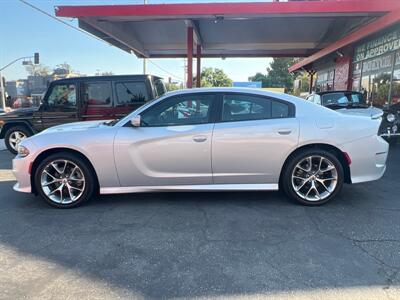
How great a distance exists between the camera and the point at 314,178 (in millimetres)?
4488

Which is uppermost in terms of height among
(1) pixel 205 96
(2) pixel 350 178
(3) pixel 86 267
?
(1) pixel 205 96

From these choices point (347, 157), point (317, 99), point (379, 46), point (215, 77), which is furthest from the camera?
point (215, 77)

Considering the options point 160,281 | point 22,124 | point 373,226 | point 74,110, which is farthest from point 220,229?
point 22,124

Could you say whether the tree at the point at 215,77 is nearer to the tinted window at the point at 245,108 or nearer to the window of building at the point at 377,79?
the window of building at the point at 377,79

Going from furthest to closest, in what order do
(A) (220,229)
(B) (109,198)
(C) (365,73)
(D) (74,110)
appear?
(C) (365,73)
(D) (74,110)
(B) (109,198)
(A) (220,229)

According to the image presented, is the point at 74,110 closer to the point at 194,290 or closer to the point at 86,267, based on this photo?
the point at 86,267

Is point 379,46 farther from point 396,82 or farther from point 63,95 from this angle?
point 63,95

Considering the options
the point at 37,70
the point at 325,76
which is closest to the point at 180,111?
the point at 325,76

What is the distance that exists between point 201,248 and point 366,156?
2576mm

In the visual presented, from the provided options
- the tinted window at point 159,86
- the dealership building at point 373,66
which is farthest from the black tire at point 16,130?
the dealership building at point 373,66

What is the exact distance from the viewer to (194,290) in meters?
2.68

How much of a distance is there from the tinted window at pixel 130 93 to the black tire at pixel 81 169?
3.06m

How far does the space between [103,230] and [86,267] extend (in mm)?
787

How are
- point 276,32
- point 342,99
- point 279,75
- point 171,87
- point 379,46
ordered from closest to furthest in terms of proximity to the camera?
point 342,99, point 379,46, point 276,32, point 171,87, point 279,75
